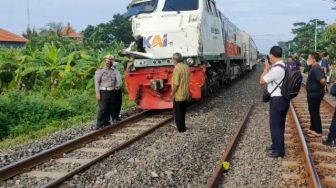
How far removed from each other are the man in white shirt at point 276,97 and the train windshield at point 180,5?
567cm

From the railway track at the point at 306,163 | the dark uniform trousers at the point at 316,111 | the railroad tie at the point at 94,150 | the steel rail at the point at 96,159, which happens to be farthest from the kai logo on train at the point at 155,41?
the railroad tie at the point at 94,150

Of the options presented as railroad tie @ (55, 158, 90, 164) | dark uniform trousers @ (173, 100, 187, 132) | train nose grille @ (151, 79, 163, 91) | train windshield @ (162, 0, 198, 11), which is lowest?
railroad tie @ (55, 158, 90, 164)

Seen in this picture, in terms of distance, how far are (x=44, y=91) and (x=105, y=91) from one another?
7371 mm

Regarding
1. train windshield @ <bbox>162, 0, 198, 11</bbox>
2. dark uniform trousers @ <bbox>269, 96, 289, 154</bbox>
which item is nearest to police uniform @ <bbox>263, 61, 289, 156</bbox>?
dark uniform trousers @ <bbox>269, 96, 289, 154</bbox>

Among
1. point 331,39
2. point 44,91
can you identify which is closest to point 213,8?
point 44,91

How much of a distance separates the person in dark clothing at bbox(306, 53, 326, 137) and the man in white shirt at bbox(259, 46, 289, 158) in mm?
1841

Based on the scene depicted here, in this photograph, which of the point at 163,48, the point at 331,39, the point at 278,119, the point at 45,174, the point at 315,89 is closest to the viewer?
the point at 45,174

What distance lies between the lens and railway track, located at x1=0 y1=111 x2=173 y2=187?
6035 millimetres

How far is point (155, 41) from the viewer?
12.1 m

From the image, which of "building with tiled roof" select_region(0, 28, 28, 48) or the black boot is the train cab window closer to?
the black boot

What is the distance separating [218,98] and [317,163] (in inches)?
356

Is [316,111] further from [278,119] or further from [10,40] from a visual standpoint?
[10,40]

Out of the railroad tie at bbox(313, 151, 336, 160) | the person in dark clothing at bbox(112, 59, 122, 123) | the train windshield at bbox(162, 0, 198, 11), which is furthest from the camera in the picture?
the train windshield at bbox(162, 0, 198, 11)

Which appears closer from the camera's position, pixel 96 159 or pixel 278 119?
pixel 96 159
